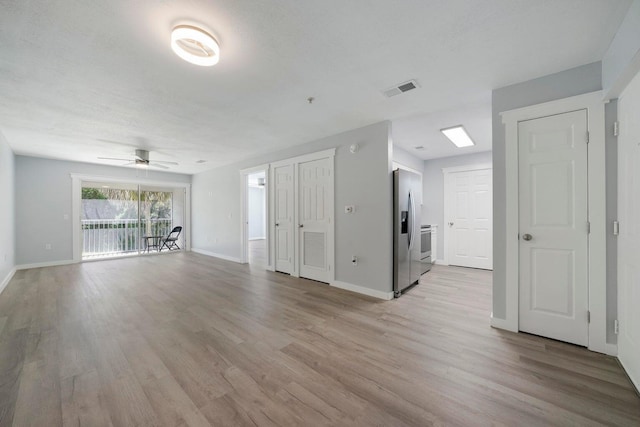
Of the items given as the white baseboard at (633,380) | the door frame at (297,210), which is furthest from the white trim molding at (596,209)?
the door frame at (297,210)

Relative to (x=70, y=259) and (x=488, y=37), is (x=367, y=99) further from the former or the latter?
(x=70, y=259)

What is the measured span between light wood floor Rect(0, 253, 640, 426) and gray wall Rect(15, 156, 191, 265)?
3.12m

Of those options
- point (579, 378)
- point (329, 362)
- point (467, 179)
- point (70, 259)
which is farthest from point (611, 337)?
point (70, 259)

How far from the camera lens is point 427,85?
2.50 m

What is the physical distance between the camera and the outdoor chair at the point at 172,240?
7.88 m

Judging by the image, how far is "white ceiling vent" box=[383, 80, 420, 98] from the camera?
2.47 m

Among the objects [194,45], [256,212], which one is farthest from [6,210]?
[256,212]

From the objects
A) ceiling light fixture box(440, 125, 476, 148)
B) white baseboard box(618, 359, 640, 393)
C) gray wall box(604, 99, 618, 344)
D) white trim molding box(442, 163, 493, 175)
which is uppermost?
ceiling light fixture box(440, 125, 476, 148)

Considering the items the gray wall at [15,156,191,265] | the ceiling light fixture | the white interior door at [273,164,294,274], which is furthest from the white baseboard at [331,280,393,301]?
the gray wall at [15,156,191,265]

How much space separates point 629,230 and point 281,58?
10.1 feet

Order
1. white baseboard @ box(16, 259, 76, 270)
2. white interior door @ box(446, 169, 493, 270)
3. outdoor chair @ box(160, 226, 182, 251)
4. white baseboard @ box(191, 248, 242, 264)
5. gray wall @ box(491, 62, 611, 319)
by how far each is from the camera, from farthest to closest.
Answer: outdoor chair @ box(160, 226, 182, 251) → white baseboard @ box(191, 248, 242, 264) → white baseboard @ box(16, 259, 76, 270) → white interior door @ box(446, 169, 493, 270) → gray wall @ box(491, 62, 611, 319)

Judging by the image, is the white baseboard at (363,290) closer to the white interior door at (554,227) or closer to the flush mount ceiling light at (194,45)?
the white interior door at (554,227)

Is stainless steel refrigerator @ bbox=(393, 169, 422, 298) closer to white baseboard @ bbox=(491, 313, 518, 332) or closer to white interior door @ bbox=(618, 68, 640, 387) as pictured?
white baseboard @ bbox=(491, 313, 518, 332)

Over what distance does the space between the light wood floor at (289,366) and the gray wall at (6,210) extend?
1570 millimetres
